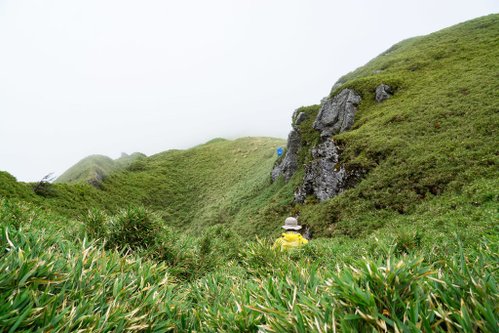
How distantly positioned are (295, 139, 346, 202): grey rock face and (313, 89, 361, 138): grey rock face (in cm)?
546

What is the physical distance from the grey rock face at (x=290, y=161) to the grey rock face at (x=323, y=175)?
7563 millimetres

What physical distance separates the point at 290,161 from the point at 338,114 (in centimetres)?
922

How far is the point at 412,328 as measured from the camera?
2316mm

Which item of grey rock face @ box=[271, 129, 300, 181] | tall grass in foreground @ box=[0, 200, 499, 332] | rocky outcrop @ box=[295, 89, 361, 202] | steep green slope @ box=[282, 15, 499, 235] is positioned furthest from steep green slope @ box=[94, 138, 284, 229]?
tall grass in foreground @ box=[0, 200, 499, 332]

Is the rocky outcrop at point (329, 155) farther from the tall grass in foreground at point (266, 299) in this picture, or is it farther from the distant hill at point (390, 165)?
the tall grass in foreground at point (266, 299)

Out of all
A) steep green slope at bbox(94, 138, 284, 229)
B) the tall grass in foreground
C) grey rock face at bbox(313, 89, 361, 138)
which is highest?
the tall grass in foreground

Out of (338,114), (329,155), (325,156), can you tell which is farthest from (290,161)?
(329,155)

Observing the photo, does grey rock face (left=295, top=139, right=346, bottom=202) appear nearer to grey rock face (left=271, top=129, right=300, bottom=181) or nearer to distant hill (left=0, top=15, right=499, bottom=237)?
distant hill (left=0, top=15, right=499, bottom=237)

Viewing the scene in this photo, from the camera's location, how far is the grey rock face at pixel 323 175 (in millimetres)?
24734

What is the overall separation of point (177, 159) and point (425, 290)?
76258 millimetres

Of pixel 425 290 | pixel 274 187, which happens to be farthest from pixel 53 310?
pixel 274 187

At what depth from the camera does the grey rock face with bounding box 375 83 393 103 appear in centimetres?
3281

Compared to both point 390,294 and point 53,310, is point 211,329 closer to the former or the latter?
point 53,310

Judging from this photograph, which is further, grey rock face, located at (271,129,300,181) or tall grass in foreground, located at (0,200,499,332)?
grey rock face, located at (271,129,300,181)
